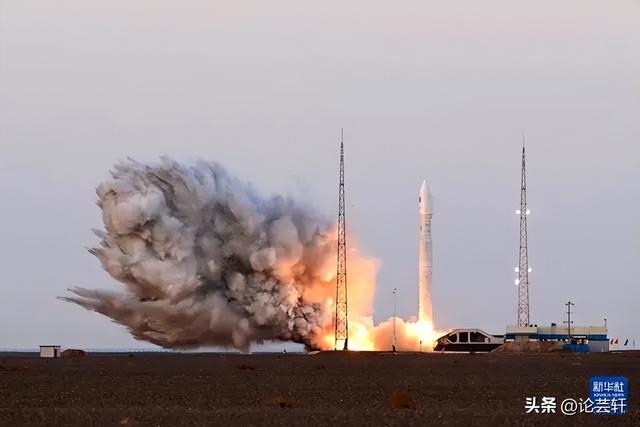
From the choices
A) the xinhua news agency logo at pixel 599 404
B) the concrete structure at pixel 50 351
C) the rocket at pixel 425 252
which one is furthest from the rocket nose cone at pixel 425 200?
the xinhua news agency logo at pixel 599 404

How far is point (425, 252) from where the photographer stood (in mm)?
135875

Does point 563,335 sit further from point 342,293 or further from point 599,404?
point 599,404

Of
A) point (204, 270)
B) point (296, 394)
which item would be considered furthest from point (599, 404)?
point (204, 270)

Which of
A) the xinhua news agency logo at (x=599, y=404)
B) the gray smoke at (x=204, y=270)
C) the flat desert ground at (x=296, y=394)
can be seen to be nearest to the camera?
the flat desert ground at (x=296, y=394)

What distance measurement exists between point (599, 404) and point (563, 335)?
392ft

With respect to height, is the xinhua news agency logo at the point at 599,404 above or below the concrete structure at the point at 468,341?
below

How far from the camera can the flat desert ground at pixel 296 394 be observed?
41.2 meters

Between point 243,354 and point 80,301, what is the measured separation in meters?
18.7

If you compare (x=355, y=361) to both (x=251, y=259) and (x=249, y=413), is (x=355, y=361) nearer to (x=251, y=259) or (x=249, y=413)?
(x=251, y=259)

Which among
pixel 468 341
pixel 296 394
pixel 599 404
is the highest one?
pixel 468 341

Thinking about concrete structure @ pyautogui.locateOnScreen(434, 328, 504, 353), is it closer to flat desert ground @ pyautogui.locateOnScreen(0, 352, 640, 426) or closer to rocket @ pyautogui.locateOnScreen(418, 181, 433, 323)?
rocket @ pyautogui.locateOnScreen(418, 181, 433, 323)

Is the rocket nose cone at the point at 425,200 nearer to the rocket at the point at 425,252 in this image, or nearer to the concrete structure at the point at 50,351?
the rocket at the point at 425,252

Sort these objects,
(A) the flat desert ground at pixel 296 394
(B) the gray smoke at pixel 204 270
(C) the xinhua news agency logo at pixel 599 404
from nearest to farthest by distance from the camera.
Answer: (A) the flat desert ground at pixel 296 394 → (C) the xinhua news agency logo at pixel 599 404 → (B) the gray smoke at pixel 204 270

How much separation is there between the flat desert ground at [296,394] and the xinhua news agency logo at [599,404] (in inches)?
24.7
